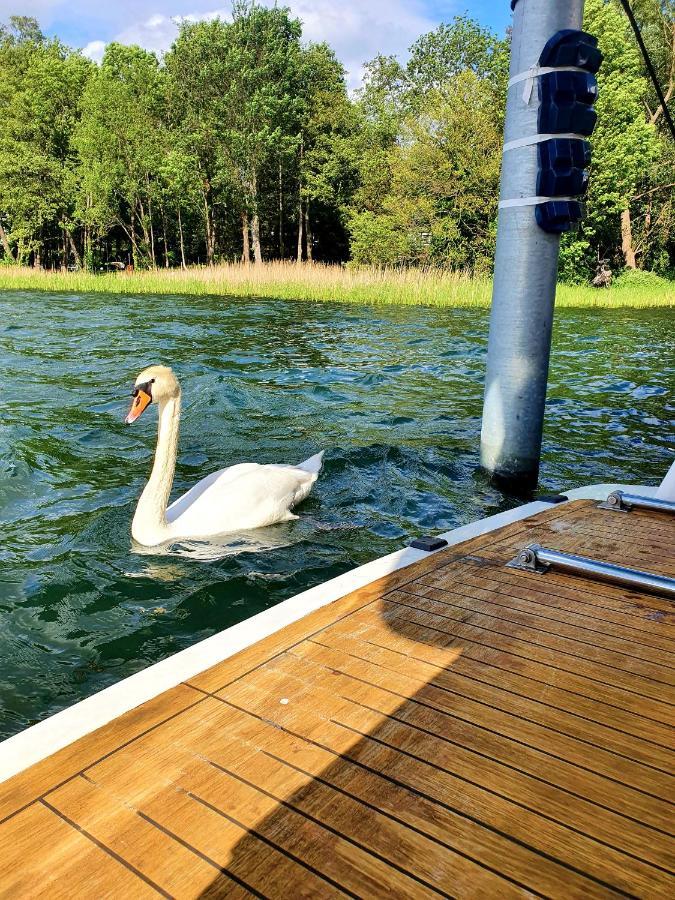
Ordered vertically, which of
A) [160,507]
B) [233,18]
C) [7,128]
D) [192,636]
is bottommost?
[192,636]

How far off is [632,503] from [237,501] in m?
2.68

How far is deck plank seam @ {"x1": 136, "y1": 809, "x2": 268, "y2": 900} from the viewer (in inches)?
63.4

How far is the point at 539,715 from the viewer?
7.34ft

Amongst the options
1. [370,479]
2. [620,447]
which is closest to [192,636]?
[370,479]

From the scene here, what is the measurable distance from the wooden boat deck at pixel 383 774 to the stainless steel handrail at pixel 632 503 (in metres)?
1.55

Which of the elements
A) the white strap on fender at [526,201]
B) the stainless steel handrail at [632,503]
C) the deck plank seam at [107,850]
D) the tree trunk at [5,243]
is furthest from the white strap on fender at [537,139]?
the tree trunk at [5,243]

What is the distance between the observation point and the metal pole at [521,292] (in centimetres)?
509

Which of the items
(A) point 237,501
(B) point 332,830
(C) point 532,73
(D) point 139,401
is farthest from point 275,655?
(C) point 532,73

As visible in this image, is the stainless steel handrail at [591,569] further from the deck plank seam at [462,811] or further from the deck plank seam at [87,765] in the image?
the deck plank seam at [87,765]

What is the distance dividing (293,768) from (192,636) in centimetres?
217

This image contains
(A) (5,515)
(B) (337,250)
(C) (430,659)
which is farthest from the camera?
(B) (337,250)

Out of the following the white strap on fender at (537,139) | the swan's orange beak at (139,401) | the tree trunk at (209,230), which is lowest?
the swan's orange beak at (139,401)

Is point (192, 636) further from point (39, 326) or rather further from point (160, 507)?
point (39, 326)

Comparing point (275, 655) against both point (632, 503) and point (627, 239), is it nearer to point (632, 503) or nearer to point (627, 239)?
point (632, 503)
